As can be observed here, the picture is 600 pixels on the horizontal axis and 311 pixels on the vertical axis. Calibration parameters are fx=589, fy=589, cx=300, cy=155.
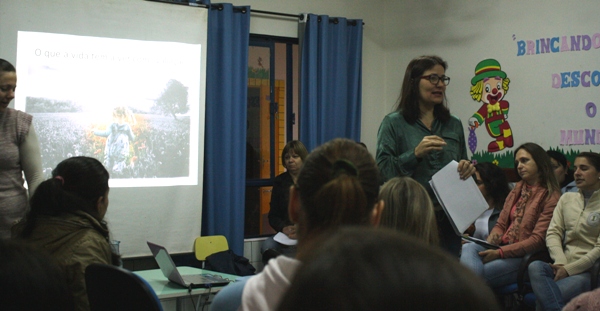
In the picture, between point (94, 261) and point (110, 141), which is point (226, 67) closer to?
point (110, 141)

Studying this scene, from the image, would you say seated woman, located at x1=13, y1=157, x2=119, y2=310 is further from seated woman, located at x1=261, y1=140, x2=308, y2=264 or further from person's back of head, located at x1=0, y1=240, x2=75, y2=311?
seated woman, located at x1=261, y1=140, x2=308, y2=264

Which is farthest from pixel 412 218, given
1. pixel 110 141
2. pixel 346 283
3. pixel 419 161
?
pixel 110 141

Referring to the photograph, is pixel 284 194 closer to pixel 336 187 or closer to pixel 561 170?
pixel 561 170

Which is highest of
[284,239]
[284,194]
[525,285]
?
[284,194]

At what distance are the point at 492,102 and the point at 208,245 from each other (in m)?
2.65

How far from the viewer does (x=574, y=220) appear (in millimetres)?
3594

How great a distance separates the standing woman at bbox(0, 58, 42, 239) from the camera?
2502 millimetres

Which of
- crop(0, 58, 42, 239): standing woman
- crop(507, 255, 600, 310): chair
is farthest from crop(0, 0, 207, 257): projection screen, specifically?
crop(507, 255, 600, 310): chair

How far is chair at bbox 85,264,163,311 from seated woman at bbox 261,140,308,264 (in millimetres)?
3041

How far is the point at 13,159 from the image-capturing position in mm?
2539

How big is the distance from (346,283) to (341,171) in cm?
90

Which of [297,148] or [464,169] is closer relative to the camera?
[464,169]

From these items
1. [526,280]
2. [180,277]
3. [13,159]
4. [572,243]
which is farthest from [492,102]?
[13,159]

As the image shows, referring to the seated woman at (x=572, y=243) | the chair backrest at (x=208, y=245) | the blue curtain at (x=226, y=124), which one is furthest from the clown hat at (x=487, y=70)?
the chair backrest at (x=208, y=245)
